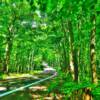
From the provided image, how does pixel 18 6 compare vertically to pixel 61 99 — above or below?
above

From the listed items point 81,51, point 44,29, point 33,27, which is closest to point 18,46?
point 33,27

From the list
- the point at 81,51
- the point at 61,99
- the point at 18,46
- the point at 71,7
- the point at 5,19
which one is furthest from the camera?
the point at 18,46

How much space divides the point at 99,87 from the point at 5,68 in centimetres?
4164

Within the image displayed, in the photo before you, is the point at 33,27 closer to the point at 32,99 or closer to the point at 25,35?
the point at 25,35

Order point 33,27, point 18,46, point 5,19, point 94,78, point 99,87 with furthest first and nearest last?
1. point 18,46
2. point 33,27
3. point 5,19
4. point 94,78
5. point 99,87

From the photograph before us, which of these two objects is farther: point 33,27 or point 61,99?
point 33,27

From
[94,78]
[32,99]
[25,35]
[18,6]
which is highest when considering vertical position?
[18,6]

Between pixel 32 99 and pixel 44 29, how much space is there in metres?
32.3

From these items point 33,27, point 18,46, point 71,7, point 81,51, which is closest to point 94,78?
point 71,7

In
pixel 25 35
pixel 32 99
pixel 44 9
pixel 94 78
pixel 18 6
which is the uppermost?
pixel 18 6

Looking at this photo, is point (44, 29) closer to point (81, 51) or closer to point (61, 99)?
point (81, 51)

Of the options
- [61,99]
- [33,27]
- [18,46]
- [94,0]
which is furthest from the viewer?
[18,46]

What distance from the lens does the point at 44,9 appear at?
314 cm

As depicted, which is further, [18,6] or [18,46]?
[18,46]
